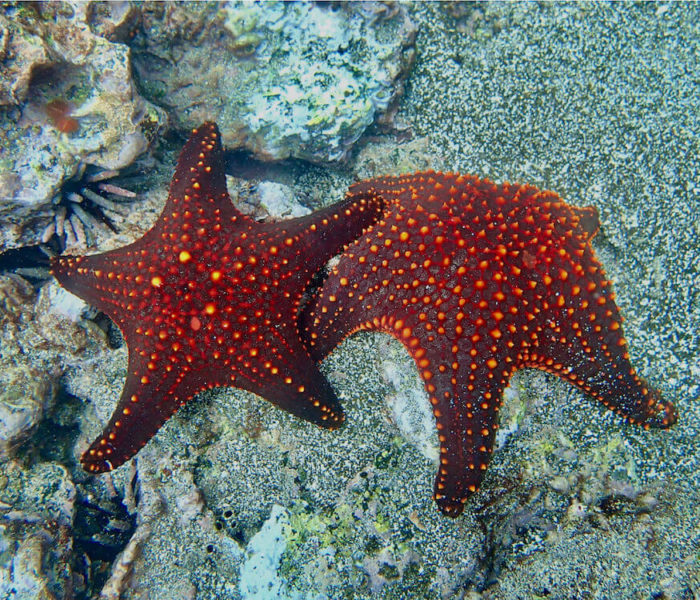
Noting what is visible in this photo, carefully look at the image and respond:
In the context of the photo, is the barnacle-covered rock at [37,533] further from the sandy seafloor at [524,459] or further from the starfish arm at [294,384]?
the starfish arm at [294,384]

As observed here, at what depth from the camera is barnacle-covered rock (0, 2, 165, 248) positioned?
152 inches

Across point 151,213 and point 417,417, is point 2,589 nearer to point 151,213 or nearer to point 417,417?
point 151,213

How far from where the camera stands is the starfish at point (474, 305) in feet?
11.7

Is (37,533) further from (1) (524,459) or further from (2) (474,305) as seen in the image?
(1) (524,459)

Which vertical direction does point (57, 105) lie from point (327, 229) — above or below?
above

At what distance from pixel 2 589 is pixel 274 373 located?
330 cm

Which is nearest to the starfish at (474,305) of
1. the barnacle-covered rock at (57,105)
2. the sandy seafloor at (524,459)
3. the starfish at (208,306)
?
the starfish at (208,306)

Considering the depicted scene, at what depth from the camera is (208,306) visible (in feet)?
12.0

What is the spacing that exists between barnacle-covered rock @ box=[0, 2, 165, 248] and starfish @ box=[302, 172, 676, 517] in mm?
2704

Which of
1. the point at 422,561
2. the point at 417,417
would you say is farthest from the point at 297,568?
the point at 417,417

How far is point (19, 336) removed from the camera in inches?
185

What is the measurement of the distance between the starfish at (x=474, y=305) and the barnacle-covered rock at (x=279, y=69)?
1.73 metres

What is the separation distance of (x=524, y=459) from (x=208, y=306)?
339cm

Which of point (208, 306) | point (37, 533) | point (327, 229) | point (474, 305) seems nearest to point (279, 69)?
point (327, 229)
